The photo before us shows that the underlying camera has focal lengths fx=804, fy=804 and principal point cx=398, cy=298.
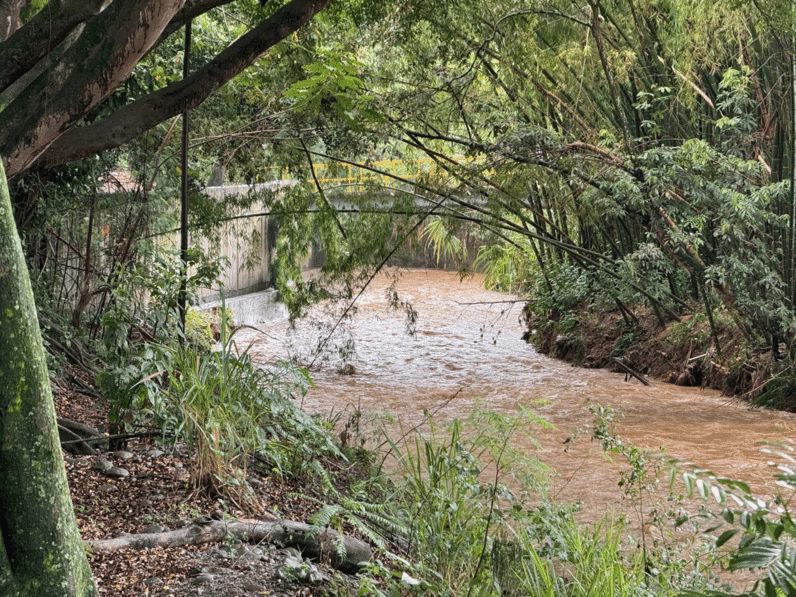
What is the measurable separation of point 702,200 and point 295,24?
461 centimetres

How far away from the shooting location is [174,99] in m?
3.82

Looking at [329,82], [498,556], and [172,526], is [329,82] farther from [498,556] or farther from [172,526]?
[498,556]

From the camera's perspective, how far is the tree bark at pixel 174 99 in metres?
3.80

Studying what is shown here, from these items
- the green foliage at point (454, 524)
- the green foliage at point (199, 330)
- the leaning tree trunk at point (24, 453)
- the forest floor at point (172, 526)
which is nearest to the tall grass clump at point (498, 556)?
the green foliage at point (454, 524)

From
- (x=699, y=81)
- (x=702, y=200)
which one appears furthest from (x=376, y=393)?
(x=699, y=81)

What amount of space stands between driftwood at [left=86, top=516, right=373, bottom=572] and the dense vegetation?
1.91ft

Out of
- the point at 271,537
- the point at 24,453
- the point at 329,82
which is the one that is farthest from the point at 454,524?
the point at 329,82

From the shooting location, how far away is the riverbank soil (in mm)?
7609

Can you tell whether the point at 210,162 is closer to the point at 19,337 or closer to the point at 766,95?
the point at 766,95

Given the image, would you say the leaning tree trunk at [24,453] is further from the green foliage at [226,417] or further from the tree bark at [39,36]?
the tree bark at [39,36]

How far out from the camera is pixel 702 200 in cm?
717

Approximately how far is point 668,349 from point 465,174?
3188 mm

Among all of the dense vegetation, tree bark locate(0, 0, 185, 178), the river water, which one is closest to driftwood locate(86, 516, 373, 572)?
the dense vegetation

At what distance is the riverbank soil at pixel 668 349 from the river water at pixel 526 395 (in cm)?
22
